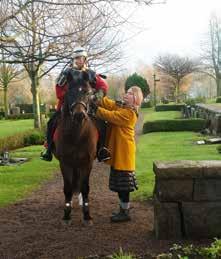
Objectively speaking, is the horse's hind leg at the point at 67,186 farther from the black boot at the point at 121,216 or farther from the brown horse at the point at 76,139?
the black boot at the point at 121,216

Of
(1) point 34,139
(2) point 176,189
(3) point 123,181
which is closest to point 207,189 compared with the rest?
(2) point 176,189

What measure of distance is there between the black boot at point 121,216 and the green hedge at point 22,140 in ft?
44.3

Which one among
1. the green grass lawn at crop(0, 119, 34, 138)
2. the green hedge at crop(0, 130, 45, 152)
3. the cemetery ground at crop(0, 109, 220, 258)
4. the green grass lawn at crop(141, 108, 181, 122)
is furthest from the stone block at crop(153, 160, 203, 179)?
the green grass lawn at crop(141, 108, 181, 122)

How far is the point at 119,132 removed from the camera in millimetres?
6750

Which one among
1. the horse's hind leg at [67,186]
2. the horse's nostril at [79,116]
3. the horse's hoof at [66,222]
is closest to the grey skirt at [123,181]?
the horse's hind leg at [67,186]

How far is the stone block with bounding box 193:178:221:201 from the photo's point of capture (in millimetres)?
5535

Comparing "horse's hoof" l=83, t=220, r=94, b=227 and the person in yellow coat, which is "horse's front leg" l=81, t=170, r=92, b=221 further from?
the person in yellow coat

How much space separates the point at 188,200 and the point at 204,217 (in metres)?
0.26

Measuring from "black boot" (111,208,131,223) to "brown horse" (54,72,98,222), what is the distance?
1.09 ft

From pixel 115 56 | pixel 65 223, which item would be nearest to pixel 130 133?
pixel 65 223

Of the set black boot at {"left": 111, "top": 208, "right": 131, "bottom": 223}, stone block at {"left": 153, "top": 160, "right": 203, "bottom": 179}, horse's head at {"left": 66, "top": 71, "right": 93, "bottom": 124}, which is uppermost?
horse's head at {"left": 66, "top": 71, "right": 93, "bottom": 124}

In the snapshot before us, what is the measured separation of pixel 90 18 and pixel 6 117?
3609 cm

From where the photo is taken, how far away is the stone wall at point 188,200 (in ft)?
18.1

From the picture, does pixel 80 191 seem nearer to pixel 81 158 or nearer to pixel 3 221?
pixel 81 158
